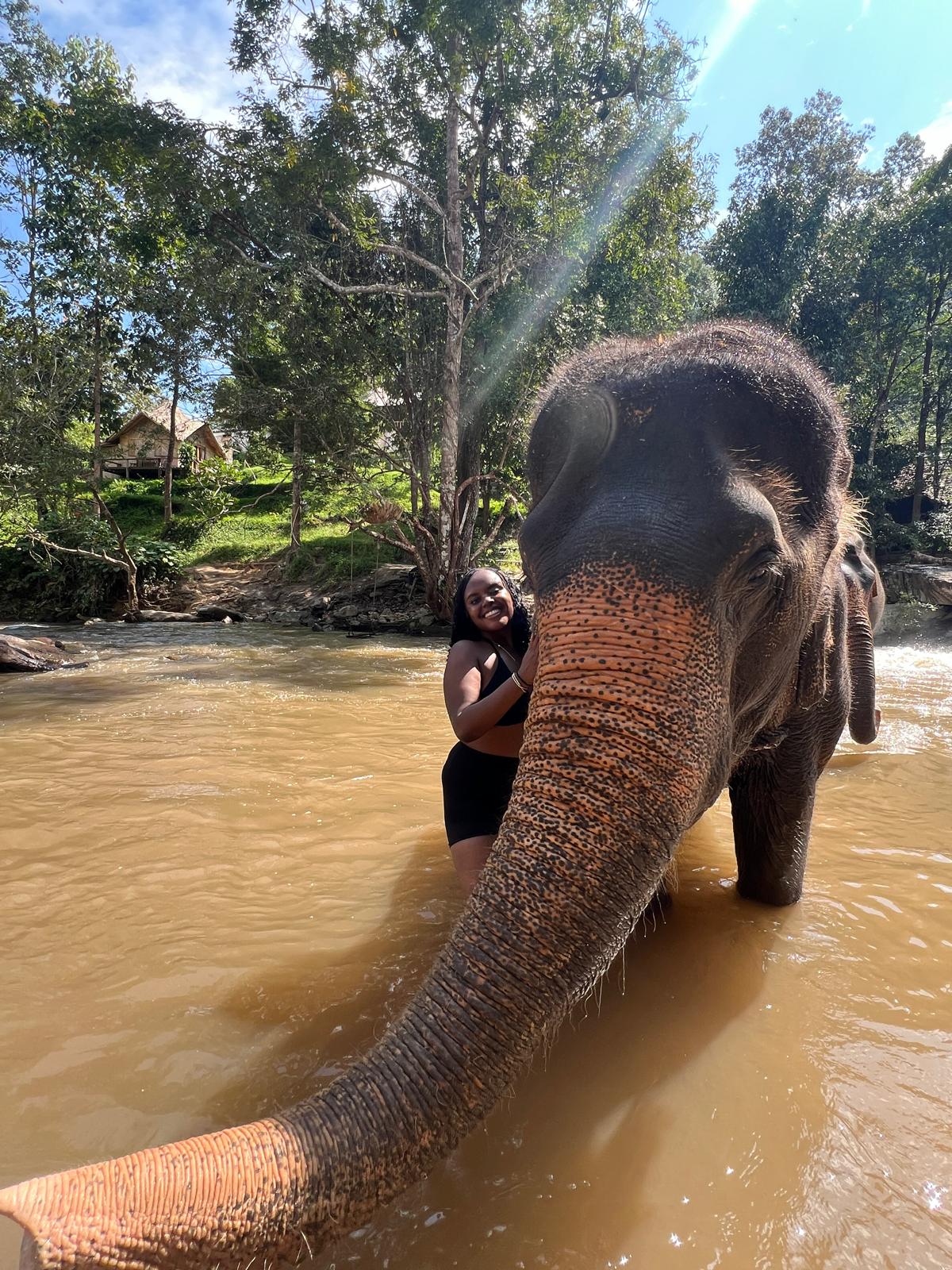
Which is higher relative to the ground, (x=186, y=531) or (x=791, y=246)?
(x=791, y=246)

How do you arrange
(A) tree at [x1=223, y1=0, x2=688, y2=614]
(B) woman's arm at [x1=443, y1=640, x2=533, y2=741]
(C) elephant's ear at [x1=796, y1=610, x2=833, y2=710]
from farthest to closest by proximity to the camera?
(A) tree at [x1=223, y1=0, x2=688, y2=614] < (C) elephant's ear at [x1=796, y1=610, x2=833, y2=710] < (B) woman's arm at [x1=443, y1=640, x2=533, y2=741]

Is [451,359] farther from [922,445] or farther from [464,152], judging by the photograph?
[922,445]

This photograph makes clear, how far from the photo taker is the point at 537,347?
1532 cm

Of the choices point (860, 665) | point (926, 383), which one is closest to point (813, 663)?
point (860, 665)

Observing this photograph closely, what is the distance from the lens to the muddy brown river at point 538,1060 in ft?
5.14

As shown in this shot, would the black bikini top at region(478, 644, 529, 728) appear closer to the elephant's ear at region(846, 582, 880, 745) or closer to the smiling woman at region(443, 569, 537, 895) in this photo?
the smiling woman at region(443, 569, 537, 895)

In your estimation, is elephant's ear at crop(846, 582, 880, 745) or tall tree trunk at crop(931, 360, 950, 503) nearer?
elephant's ear at crop(846, 582, 880, 745)

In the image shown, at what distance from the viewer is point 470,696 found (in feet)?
8.89

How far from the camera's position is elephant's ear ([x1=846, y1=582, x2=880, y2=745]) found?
3859 millimetres

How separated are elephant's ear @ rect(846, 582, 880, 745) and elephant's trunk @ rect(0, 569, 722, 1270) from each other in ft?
8.37

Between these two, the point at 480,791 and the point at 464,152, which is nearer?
the point at 480,791

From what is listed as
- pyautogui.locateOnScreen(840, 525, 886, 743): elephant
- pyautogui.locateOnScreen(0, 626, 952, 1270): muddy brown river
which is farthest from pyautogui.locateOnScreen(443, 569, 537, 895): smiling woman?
pyautogui.locateOnScreen(840, 525, 886, 743): elephant

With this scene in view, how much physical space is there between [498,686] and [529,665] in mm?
724

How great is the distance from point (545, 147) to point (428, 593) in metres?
9.43
